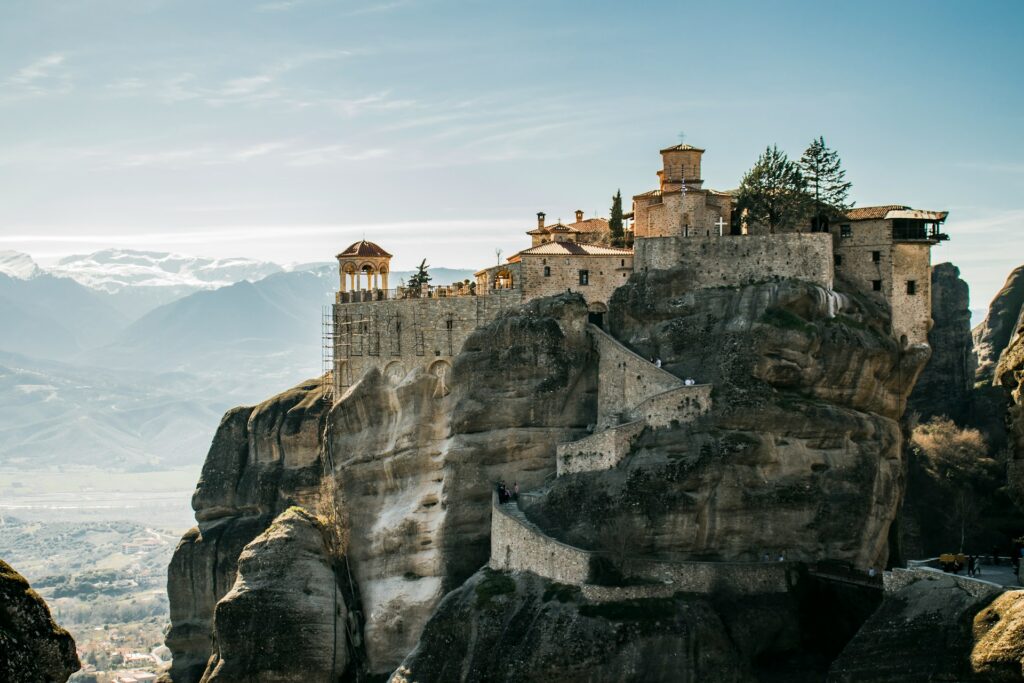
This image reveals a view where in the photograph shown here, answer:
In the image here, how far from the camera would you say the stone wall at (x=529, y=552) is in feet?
238

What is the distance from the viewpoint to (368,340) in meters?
96.2

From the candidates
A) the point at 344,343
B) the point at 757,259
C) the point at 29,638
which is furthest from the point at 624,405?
the point at 29,638

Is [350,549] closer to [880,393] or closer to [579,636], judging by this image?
[579,636]

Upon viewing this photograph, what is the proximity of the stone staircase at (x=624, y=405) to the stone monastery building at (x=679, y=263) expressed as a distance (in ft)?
15.3

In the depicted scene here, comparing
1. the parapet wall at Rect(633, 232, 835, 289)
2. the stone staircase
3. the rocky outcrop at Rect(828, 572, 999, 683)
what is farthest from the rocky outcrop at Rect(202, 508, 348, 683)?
the rocky outcrop at Rect(828, 572, 999, 683)

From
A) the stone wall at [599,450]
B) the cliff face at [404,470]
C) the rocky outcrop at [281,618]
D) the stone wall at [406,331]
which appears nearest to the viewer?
the stone wall at [599,450]

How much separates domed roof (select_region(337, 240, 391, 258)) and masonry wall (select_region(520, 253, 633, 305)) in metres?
17.2

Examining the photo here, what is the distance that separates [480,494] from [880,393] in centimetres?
2248

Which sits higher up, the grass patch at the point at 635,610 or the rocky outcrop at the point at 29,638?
the rocky outcrop at the point at 29,638

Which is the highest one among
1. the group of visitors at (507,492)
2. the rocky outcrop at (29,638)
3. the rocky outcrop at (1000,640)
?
the rocky outcrop at (29,638)

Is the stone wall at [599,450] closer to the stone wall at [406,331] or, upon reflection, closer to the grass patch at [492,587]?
the grass patch at [492,587]

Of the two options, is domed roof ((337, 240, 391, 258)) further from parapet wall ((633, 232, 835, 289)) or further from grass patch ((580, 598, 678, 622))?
grass patch ((580, 598, 678, 622))

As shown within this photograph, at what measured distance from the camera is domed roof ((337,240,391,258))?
10012cm

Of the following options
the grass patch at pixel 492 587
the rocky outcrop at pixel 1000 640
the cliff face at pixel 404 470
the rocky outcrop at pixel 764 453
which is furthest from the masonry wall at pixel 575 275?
the rocky outcrop at pixel 1000 640
